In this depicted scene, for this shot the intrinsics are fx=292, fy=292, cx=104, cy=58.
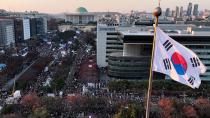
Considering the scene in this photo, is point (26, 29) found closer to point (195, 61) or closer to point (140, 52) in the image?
point (140, 52)

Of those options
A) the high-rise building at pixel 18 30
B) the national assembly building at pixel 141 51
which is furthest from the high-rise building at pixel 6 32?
the national assembly building at pixel 141 51

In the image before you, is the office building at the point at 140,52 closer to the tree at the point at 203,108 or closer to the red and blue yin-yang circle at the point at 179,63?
the tree at the point at 203,108

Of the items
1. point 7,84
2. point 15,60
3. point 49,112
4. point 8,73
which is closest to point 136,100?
point 49,112

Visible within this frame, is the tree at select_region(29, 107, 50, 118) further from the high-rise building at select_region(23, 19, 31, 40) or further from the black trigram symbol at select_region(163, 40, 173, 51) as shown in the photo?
the high-rise building at select_region(23, 19, 31, 40)

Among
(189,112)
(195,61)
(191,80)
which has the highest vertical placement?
(195,61)

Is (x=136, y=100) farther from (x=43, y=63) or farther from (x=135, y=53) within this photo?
(x=43, y=63)

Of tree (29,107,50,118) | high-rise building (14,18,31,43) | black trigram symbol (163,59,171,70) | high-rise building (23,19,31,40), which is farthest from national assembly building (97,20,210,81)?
high-rise building (23,19,31,40)

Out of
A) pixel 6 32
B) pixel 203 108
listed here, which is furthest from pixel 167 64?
pixel 6 32
